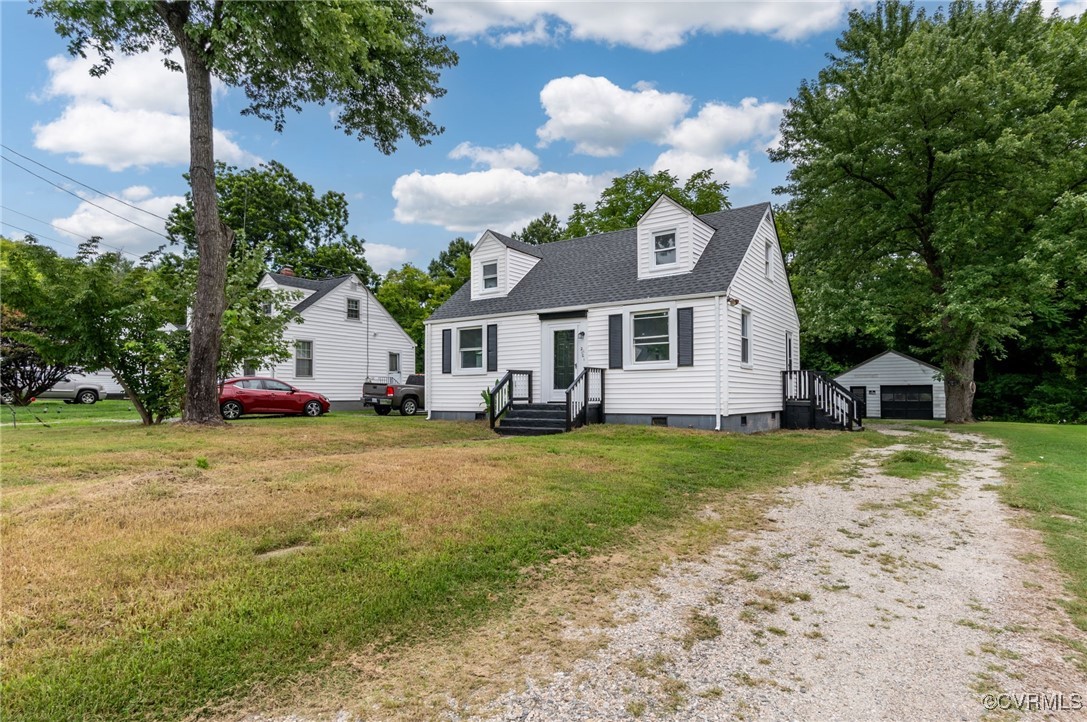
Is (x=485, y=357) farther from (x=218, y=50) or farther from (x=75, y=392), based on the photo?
(x=75, y=392)

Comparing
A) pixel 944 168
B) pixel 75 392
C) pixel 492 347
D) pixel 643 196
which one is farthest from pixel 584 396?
pixel 75 392

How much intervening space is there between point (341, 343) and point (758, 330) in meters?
17.5

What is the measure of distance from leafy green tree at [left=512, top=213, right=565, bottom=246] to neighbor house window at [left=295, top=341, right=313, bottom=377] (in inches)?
1168

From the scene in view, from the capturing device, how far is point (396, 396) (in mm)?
21078

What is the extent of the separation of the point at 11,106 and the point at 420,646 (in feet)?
45.7

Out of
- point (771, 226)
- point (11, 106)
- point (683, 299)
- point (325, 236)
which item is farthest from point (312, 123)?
point (325, 236)

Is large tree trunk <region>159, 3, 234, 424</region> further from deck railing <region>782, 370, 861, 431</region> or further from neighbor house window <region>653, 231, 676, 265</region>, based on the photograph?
deck railing <region>782, 370, 861, 431</region>

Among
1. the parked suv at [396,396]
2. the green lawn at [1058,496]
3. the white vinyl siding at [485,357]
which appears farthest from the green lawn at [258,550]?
the parked suv at [396,396]

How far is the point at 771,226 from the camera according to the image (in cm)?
1588

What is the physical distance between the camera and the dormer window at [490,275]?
55.6 feet

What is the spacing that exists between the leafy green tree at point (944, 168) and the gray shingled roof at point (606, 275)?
5060mm

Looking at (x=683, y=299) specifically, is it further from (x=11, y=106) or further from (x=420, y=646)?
(x=11, y=106)

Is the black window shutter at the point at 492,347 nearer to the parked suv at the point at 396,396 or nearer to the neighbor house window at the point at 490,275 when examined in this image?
the neighbor house window at the point at 490,275

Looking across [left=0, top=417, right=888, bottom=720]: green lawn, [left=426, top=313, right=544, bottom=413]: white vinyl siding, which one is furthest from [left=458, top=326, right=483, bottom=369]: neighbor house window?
[left=0, top=417, right=888, bottom=720]: green lawn
